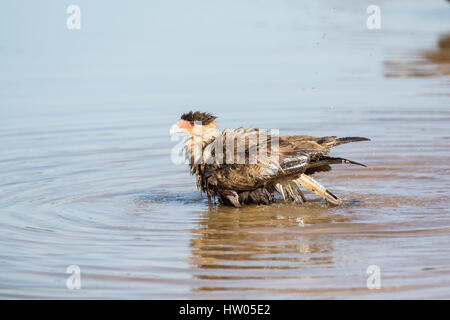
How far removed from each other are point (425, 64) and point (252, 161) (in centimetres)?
937

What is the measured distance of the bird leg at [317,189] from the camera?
9453 millimetres

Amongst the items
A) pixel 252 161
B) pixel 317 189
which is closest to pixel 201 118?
pixel 252 161

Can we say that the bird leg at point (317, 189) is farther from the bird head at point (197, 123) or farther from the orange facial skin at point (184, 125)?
the orange facial skin at point (184, 125)

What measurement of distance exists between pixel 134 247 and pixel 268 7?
16.4 meters

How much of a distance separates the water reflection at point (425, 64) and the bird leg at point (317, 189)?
760 centimetres

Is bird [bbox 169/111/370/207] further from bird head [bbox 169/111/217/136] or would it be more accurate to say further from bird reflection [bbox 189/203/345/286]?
bird reflection [bbox 189/203/345/286]

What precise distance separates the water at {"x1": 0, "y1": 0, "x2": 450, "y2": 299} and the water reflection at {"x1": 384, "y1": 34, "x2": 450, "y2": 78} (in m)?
0.07

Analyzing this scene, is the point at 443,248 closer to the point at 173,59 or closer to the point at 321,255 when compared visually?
the point at 321,255

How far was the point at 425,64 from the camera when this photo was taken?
17.6 meters
